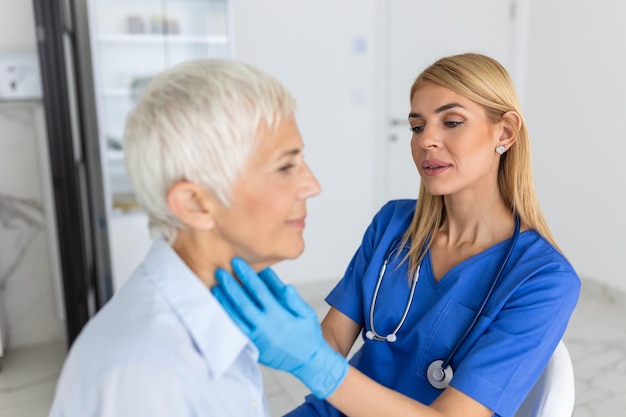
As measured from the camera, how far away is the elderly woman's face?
81cm

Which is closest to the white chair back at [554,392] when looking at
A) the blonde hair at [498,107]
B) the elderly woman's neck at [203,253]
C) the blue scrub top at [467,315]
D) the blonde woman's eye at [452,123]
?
the blue scrub top at [467,315]

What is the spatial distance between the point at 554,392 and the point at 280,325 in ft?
1.57

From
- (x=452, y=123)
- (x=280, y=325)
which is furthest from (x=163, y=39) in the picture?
(x=280, y=325)

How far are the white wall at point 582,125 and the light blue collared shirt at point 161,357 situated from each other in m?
2.81

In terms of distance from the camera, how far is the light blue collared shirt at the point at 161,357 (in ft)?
2.21

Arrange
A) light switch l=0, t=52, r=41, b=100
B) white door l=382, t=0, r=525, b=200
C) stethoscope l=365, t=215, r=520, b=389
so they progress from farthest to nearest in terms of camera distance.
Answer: white door l=382, t=0, r=525, b=200 < light switch l=0, t=52, r=41, b=100 < stethoscope l=365, t=215, r=520, b=389

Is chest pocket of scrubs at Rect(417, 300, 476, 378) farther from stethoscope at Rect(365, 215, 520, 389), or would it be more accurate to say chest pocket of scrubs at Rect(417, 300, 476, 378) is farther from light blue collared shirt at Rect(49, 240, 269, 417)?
light blue collared shirt at Rect(49, 240, 269, 417)

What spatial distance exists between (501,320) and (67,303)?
170cm

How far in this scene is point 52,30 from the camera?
1891mm

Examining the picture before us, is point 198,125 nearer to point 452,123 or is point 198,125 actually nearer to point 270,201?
point 270,201

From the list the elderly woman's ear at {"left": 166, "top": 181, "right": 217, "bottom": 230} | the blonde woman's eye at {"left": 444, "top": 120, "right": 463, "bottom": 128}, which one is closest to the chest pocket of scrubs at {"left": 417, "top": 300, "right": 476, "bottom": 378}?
the blonde woman's eye at {"left": 444, "top": 120, "right": 463, "bottom": 128}

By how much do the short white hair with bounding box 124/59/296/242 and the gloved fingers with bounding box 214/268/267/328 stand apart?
0.11 m

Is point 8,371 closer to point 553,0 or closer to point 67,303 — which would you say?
point 67,303

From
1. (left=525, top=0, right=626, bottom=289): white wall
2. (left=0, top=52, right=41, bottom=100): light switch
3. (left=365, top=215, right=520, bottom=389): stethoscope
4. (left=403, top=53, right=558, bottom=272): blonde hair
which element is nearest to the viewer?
(left=365, top=215, right=520, bottom=389): stethoscope
